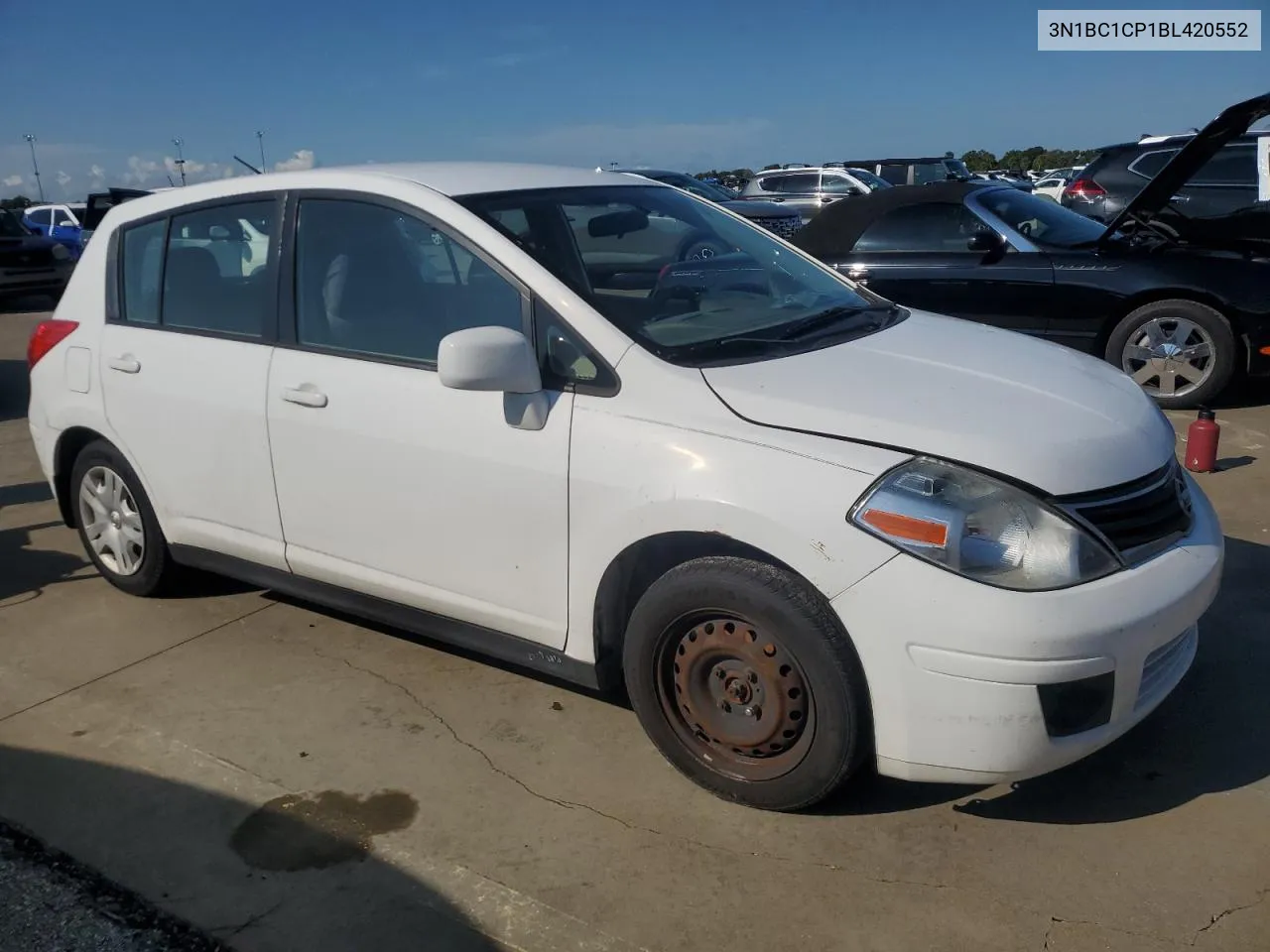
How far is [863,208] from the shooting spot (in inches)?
316

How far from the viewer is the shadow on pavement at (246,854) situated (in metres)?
2.59

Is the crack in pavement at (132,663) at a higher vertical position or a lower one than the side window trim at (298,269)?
lower

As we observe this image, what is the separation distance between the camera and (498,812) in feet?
9.93

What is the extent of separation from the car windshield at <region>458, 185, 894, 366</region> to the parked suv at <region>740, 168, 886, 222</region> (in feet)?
56.6

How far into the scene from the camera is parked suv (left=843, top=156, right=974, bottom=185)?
22719 millimetres

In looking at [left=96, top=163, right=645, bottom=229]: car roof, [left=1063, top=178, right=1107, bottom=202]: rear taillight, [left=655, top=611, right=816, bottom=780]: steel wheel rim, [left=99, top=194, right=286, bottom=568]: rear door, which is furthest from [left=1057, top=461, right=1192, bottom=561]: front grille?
[left=1063, top=178, right=1107, bottom=202]: rear taillight

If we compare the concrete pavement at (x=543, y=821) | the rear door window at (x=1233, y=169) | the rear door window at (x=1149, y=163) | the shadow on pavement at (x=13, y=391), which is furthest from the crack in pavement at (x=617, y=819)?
the rear door window at (x=1149, y=163)

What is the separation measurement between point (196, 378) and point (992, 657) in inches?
113

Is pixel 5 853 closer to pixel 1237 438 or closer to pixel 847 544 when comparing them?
pixel 847 544

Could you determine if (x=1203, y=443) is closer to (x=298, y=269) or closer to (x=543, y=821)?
(x=543, y=821)

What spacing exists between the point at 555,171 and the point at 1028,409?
195cm

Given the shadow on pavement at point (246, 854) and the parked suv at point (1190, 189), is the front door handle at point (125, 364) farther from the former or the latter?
the parked suv at point (1190, 189)

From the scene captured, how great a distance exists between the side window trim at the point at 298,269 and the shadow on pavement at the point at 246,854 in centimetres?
136

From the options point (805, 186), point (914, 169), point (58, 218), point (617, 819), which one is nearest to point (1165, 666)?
point (617, 819)
